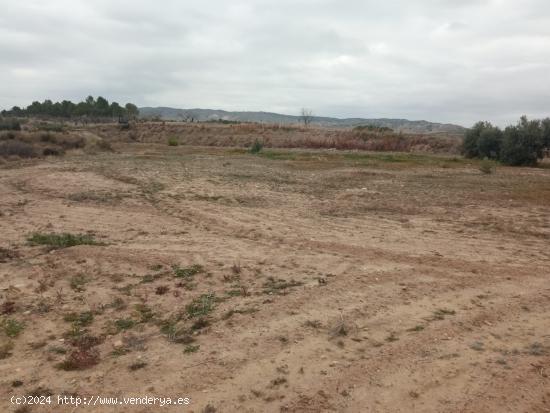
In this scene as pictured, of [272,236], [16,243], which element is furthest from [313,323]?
[16,243]

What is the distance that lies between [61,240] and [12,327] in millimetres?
3584

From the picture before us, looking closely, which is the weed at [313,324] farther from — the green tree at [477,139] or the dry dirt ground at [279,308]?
the green tree at [477,139]

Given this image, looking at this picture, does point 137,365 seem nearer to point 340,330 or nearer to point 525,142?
point 340,330

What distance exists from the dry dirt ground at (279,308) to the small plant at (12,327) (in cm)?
2

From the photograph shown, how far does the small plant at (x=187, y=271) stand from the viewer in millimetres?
A: 6965

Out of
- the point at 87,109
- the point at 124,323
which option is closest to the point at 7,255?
the point at 124,323

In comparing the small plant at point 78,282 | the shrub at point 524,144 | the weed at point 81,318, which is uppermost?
the shrub at point 524,144

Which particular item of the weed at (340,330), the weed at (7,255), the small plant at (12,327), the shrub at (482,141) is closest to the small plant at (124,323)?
the small plant at (12,327)

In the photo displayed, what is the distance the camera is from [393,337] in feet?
16.6

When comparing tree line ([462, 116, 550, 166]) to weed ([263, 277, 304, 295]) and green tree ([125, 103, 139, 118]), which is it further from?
green tree ([125, 103, 139, 118])

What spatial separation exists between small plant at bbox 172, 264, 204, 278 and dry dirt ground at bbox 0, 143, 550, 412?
1.8 inches

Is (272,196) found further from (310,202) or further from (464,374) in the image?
(464,374)

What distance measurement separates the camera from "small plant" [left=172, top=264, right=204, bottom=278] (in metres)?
6.96

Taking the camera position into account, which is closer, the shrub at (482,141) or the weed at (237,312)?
the weed at (237,312)
